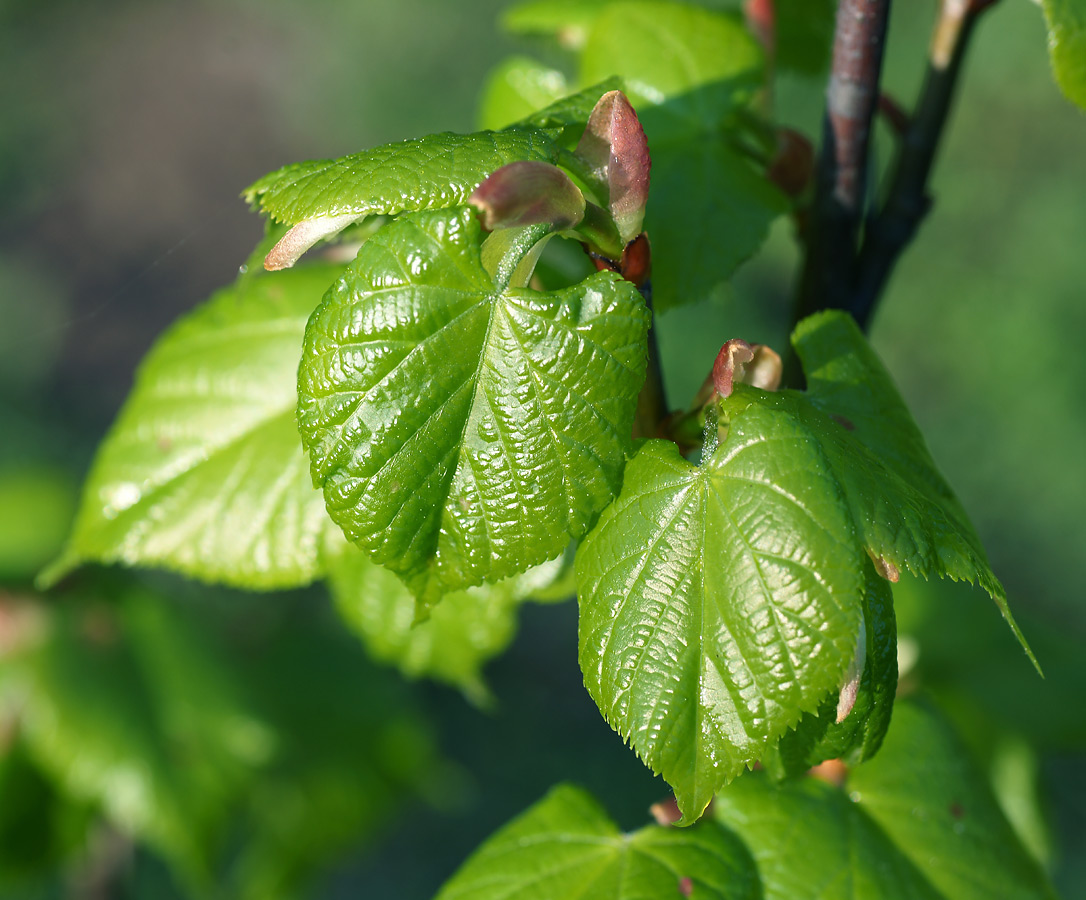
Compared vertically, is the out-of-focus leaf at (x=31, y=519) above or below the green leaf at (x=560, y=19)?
below

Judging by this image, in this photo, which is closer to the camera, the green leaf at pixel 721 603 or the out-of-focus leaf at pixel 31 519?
the green leaf at pixel 721 603

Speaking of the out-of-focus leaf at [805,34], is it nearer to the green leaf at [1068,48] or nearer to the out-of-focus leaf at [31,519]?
the green leaf at [1068,48]

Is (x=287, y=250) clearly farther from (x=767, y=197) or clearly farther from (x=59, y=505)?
(x=59, y=505)

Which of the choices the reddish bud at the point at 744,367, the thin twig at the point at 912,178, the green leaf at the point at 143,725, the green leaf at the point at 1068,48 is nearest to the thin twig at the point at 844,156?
the thin twig at the point at 912,178

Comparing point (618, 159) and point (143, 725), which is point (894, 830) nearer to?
point (618, 159)

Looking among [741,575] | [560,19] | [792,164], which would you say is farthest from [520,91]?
[741,575]

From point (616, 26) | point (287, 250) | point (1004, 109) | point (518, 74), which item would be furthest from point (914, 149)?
point (1004, 109)

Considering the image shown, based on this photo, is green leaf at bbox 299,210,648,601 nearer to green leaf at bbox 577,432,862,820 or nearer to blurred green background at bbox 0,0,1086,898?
green leaf at bbox 577,432,862,820
